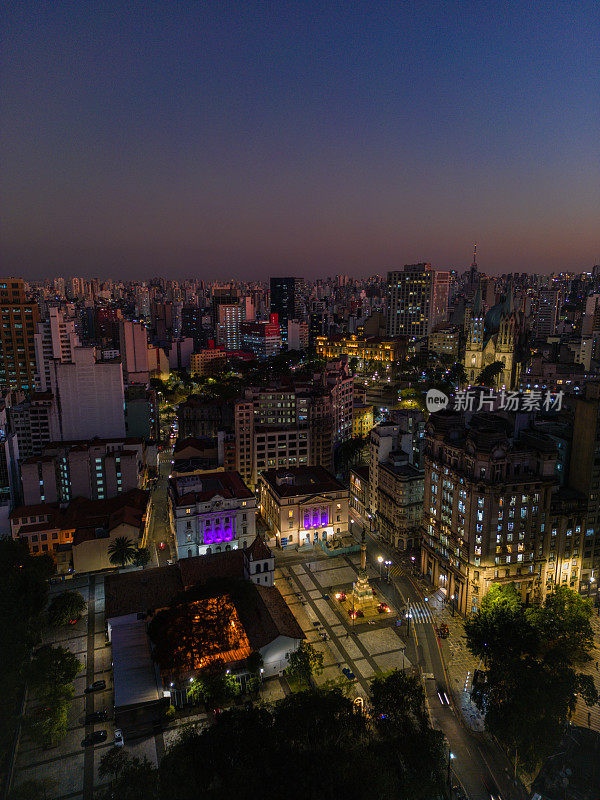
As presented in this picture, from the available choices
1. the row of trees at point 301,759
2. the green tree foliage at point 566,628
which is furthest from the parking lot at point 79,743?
the green tree foliage at point 566,628

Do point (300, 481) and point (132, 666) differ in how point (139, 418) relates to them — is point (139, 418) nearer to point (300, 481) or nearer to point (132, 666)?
point (300, 481)

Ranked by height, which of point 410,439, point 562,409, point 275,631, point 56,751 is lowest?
point 56,751

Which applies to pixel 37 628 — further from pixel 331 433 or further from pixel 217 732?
pixel 331 433

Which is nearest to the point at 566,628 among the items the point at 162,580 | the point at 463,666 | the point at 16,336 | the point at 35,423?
the point at 463,666

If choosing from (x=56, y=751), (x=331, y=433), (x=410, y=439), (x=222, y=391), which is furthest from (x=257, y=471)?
(x=222, y=391)

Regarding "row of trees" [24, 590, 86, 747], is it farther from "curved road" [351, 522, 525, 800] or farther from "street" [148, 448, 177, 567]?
"curved road" [351, 522, 525, 800]

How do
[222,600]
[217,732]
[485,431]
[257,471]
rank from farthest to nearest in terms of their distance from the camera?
[257,471] < [485,431] < [222,600] < [217,732]
